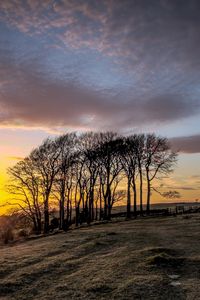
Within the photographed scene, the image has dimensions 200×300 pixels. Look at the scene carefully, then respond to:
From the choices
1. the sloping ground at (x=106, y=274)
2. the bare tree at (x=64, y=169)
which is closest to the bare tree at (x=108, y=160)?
the bare tree at (x=64, y=169)

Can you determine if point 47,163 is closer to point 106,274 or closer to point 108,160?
point 108,160

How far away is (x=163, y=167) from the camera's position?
80.1m

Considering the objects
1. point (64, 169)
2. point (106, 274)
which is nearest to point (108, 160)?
point (64, 169)

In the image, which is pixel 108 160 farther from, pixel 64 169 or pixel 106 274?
pixel 106 274

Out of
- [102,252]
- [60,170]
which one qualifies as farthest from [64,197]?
[102,252]

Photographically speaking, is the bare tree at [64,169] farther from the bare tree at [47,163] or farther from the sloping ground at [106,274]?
the sloping ground at [106,274]

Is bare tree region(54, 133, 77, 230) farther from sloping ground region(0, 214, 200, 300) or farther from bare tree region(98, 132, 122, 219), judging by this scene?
sloping ground region(0, 214, 200, 300)

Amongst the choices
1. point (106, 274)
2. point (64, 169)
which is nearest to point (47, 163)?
point (64, 169)

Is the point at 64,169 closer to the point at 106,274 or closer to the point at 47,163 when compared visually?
the point at 47,163

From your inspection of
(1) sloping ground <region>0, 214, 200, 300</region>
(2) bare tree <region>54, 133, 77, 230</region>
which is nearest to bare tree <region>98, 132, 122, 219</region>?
(2) bare tree <region>54, 133, 77, 230</region>

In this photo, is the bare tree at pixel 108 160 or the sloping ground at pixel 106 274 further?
the bare tree at pixel 108 160

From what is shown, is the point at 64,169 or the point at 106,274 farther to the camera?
the point at 64,169

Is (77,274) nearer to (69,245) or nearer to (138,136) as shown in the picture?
(69,245)

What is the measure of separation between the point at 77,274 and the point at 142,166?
6054 cm
